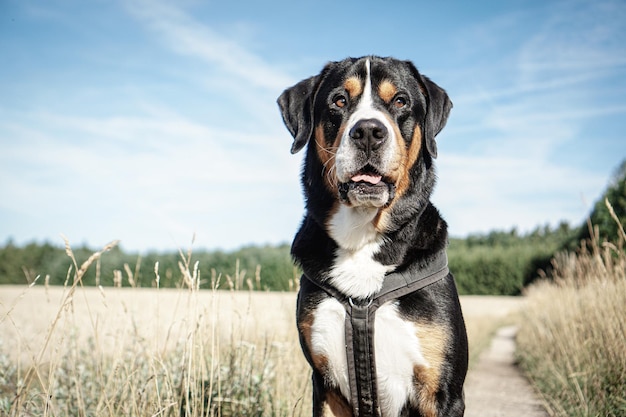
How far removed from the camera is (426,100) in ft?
11.0

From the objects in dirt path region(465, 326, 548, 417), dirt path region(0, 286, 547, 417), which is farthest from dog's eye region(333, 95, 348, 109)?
dirt path region(465, 326, 548, 417)

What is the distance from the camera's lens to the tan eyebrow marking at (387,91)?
316 centimetres

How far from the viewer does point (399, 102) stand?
3.19m

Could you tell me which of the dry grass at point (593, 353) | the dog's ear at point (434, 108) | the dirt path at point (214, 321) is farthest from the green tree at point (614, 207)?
the dog's ear at point (434, 108)

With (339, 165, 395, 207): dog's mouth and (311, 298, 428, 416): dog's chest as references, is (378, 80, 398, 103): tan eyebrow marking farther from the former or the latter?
(311, 298, 428, 416): dog's chest

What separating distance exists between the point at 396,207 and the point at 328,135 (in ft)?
1.94

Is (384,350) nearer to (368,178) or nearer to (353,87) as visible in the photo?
(368,178)

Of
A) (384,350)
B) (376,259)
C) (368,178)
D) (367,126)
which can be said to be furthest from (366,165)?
(384,350)

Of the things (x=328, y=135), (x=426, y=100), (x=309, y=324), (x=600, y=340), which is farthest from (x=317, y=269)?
(x=600, y=340)

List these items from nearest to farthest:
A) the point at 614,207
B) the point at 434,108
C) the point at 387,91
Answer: the point at 387,91 < the point at 434,108 < the point at 614,207

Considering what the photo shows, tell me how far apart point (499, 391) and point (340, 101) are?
5492mm

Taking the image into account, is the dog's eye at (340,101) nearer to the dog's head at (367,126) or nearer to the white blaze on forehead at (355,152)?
the dog's head at (367,126)

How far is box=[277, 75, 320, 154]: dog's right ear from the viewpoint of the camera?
3.34 metres

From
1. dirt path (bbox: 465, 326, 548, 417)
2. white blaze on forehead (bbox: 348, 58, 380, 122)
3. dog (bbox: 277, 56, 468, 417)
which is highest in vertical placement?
white blaze on forehead (bbox: 348, 58, 380, 122)
